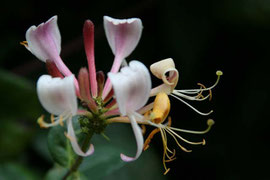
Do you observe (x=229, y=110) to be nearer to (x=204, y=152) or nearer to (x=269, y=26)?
(x=204, y=152)

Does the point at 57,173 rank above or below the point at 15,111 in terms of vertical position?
above

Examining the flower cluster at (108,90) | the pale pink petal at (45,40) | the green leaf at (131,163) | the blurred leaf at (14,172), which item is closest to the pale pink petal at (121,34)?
the flower cluster at (108,90)

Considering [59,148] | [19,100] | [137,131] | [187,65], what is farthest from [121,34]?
[19,100]

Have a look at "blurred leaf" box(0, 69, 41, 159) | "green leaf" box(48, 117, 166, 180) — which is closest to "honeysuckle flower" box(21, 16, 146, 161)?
"green leaf" box(48, 117, 166, 180)

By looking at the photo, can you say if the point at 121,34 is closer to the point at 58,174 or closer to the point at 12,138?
the point at 58,174

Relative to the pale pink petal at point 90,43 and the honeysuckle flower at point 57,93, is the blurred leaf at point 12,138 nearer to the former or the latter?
the pale pink petal at point 90,43

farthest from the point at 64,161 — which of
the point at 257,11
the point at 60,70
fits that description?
the point at 257,11
